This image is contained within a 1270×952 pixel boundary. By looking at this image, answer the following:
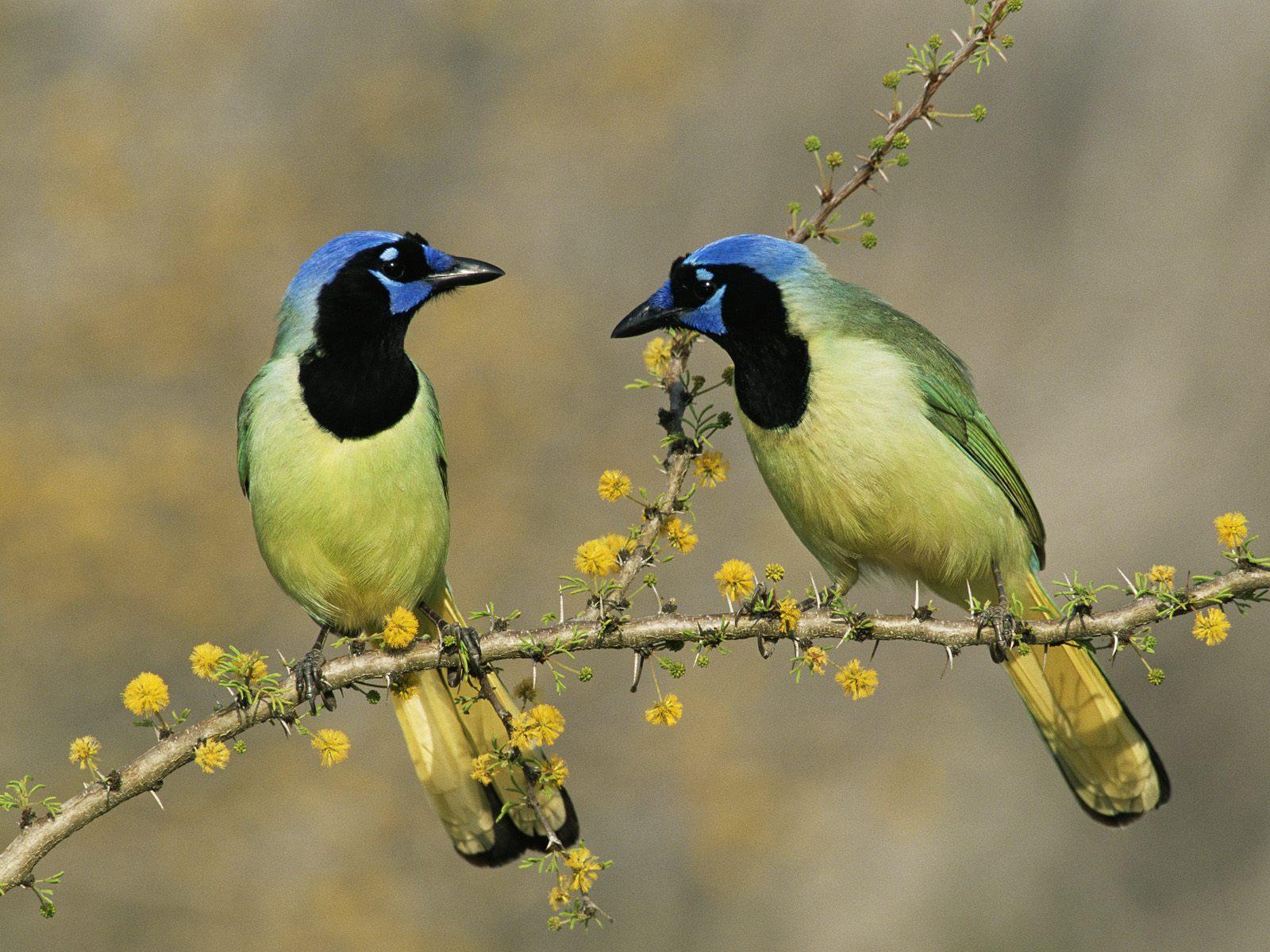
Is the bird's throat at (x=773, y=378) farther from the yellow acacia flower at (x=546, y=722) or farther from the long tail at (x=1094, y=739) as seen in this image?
the yellow acacia flower at (x=546, y=722)

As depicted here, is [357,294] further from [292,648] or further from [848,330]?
[292,648]

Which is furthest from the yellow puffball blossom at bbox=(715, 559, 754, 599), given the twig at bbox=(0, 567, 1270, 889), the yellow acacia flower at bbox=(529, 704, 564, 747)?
the yellow acacia flower at bbox=(529, 704, 564, 747)

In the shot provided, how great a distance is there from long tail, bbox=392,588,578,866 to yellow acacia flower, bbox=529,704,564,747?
1486mm

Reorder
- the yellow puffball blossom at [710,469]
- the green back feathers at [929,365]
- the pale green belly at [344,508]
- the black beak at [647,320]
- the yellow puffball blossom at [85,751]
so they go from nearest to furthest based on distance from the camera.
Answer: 1. the yellow puffball blossom at [85,751]
2. the yellow puffball blossom at [710,469]
3. the pale green belly at [344,508]
4. the black beak at [647,320]
5. the green back feathers at [929,365]

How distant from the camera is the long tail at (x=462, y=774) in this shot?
220 inches

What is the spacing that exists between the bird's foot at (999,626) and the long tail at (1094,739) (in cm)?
60

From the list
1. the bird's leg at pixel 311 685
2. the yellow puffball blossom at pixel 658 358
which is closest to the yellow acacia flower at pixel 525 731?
the bird's leg at pixel 311 685

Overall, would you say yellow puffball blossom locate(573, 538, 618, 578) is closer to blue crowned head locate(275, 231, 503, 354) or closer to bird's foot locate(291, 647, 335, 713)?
bird's foot locate(291, 647, 335, 713)

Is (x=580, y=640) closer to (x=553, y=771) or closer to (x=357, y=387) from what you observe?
(x=553, y=771)

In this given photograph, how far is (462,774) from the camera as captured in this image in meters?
5.73

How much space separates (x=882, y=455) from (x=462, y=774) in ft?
7.38

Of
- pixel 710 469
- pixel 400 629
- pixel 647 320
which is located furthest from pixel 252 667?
pixel 647 320

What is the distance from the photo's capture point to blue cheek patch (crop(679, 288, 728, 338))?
5527 millimetres

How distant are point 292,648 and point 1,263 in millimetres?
4956
